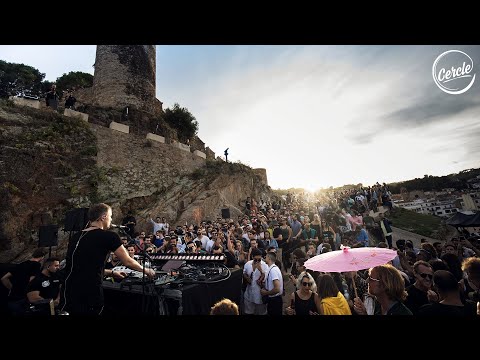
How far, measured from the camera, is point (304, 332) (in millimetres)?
2242

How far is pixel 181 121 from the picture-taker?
76.4ft

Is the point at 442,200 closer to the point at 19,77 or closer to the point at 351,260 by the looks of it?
the point at 351,260

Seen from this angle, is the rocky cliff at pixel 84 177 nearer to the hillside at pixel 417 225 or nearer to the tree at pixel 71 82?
the hillside at pixel 417 225

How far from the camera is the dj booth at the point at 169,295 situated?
342 cm

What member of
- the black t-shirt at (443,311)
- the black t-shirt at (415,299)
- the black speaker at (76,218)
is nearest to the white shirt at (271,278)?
the black t-shirt at (415,299)

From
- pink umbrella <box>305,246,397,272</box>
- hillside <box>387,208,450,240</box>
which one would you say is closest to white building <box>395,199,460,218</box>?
hillside <box>387,208,450,240</box>

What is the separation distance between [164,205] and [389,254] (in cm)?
1293

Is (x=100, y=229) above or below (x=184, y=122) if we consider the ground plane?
below

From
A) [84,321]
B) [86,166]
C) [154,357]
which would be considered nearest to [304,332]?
[154,357]

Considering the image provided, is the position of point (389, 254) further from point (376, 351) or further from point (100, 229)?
point (100, 229)

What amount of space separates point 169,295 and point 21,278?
3036mm

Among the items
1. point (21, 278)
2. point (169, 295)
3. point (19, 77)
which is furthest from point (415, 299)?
point (19, 77)

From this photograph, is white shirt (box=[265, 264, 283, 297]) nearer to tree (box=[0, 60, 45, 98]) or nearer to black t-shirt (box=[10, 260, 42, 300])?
black t-shirt (box=[10, 260, 42, 300])
